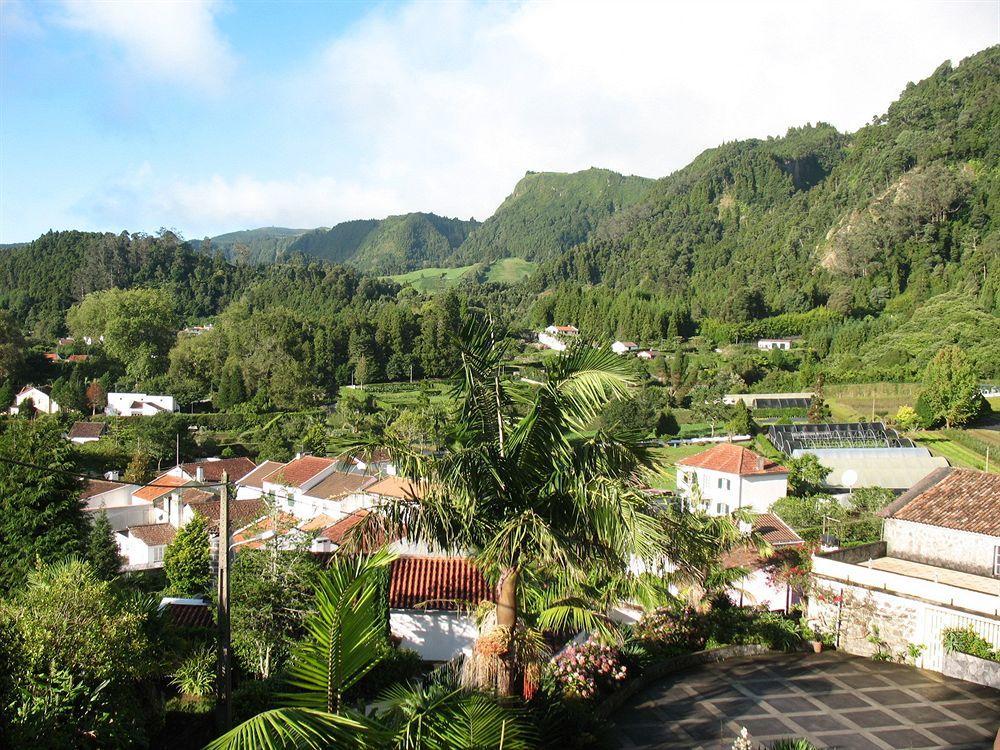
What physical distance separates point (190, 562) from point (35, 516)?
3874 millimetres

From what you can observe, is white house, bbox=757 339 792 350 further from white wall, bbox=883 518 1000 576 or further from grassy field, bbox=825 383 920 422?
white wall, bbox=883 518 1000 576

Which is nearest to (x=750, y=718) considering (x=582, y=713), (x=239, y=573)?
(x=582, y=713)

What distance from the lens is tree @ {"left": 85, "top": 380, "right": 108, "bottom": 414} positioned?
201 feet

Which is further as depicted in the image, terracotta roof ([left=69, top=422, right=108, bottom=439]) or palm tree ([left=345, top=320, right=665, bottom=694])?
terracotta roof ([left=69, top=422, right=108, bottom=439])

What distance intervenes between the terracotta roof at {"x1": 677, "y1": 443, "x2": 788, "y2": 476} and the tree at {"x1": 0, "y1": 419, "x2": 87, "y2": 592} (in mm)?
23345

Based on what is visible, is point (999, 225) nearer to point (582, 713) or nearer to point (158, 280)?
point (582, 713)

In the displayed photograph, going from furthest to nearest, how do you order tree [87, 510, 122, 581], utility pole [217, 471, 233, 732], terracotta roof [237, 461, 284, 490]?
terracotta roof [237, 461, 284, 490] < tree [87, 510, 122, 581] < utility pole [217, 471, 233, 732]

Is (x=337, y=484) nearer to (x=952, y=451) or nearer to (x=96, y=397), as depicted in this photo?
(x=952, y=451)

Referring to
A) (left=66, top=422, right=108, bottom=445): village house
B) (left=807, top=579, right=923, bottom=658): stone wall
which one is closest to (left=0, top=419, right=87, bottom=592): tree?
(left=807, top=579, right=923, bottom=658): stone wall

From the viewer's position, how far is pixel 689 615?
10867mm

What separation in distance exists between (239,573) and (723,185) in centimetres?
15769

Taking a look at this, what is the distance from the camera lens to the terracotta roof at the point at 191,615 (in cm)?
1276

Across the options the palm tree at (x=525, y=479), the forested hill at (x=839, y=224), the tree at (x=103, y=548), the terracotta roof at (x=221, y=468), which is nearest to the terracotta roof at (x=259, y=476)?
the terracotta roof at (x=221, y=468)

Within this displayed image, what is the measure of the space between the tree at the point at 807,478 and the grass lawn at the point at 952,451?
9780mm
